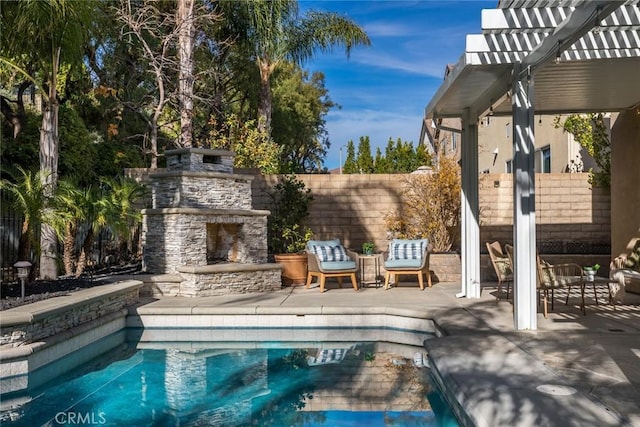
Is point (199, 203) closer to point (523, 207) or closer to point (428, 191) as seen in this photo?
point (428, 191)

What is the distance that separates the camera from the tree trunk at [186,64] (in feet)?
39.0

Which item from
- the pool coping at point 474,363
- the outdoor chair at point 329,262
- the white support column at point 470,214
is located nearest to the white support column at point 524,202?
the pool coping at point 474,363

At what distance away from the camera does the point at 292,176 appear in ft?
39.6

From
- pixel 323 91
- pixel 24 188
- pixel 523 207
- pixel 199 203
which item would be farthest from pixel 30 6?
pixel 323 91

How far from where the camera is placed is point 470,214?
840 centimetres

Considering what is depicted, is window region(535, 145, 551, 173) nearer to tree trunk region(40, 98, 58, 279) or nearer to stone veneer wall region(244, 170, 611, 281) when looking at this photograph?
stone veneer wall region(244, 170, 611, 281)

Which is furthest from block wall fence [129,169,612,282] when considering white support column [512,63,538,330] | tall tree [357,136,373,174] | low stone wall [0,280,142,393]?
tall tree [357,136,373,174]

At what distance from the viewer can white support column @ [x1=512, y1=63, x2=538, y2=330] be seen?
587 centimetres

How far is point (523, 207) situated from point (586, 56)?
66.6 inches

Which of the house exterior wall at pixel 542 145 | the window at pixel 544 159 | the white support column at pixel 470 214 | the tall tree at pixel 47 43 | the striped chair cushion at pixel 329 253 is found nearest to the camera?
the tall tree at pixel 47 43

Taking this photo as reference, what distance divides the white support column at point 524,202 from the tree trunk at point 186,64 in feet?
25.2

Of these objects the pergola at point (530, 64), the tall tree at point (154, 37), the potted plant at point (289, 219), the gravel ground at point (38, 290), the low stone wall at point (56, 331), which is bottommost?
the low stone wall at point (56, 331)

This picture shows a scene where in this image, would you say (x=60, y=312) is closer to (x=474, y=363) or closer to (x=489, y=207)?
(x=474, y=363)

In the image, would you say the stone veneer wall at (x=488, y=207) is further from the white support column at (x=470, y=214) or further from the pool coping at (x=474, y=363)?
the pool coping at (x=474, y=363)
